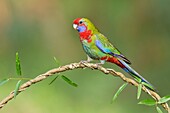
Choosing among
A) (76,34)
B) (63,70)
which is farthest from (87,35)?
(76,34)

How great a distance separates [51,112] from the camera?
2.04 m

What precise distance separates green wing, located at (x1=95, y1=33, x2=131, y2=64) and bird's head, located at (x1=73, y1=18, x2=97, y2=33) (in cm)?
2

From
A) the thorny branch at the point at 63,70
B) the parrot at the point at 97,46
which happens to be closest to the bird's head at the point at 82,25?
the parrot at the point at 97,46

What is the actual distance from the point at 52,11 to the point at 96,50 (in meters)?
2.30

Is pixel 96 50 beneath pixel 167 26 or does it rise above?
beneath

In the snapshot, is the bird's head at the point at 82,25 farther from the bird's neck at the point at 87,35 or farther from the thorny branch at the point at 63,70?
the thorny branch at the point at 63,70

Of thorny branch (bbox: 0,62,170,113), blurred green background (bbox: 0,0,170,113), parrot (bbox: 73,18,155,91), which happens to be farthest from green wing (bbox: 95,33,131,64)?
blurred green background (bbox: 0,0,170,113)

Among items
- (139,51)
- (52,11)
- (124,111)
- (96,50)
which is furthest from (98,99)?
(96,50)

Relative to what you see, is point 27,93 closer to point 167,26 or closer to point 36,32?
point 36,32

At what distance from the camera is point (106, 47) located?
0.83 meters

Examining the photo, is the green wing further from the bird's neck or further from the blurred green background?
the blurred green background

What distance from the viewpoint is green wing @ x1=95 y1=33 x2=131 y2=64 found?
2.71 feet

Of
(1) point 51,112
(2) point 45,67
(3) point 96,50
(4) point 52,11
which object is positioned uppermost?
(4) point 52,11

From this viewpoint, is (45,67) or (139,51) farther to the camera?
(139,51)
